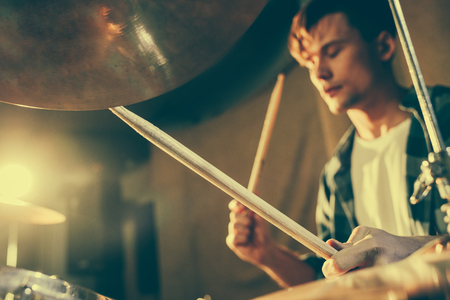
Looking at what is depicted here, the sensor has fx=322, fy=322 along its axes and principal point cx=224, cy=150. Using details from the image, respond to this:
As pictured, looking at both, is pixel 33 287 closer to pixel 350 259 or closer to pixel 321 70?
pixel 350 259

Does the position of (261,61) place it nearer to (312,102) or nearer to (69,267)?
(312,102)

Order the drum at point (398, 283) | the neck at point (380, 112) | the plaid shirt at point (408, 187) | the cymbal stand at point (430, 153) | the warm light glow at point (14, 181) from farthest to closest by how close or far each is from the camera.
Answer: the warm light glow at point (14, 181) < the neck at point (380, 112) < the plaid shirt at point (408, 187) < the cymbal stand at point (430, 153) < the drum at point (398, 283)

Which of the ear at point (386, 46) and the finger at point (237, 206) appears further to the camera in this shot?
the ear at point (386, 46)

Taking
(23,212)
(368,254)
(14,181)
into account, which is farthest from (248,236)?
(14,181)

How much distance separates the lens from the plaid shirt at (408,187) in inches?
32.8

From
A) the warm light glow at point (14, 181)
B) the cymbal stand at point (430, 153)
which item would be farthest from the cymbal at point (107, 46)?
the warm light glow at point (14, 181)

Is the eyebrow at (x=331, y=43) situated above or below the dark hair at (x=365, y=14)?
below

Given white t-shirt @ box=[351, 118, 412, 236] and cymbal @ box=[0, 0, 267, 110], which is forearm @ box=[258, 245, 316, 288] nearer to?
white t-shirt @ box=[351, 118, 412, 236]

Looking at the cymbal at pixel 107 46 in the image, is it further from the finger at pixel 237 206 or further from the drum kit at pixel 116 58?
the finger at pixel 237 206

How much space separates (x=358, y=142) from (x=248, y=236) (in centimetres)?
49

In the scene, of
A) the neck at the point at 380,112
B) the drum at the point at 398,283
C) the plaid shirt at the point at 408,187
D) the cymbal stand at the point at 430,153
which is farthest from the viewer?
the neck at the point at 380,112

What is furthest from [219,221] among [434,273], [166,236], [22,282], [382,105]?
[434,273]

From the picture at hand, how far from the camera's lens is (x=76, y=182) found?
183 centimetres

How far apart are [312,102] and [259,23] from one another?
1.51 ft
